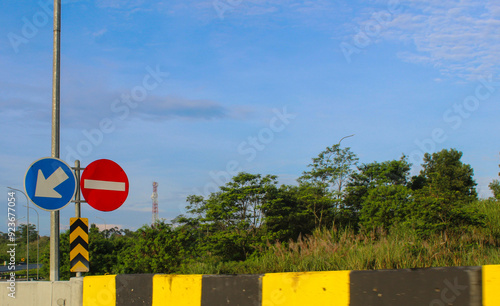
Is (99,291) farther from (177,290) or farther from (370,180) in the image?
(370,180)

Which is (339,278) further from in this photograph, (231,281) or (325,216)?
(325,216)

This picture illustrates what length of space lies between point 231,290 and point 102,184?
340 cm

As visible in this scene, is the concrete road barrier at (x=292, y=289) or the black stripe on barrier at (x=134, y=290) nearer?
the concrete road barrier at (x=292, y=289)

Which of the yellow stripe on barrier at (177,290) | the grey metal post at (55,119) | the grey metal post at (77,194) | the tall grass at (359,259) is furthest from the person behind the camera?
the grey metal post at (77,194)

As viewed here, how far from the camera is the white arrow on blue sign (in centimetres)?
651

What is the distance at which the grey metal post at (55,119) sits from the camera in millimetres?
7117

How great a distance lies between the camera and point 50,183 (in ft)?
21.9

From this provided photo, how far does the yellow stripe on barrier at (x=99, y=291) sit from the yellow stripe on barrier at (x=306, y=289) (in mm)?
2275

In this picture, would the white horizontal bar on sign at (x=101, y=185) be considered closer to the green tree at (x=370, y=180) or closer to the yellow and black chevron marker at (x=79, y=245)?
the yellow and black chevron marker at (x=79, y=245)

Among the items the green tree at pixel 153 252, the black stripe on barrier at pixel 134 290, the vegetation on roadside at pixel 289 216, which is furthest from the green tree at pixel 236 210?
the black stripe on barrier at pixel 134 290

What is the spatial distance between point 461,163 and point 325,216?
27.9 m

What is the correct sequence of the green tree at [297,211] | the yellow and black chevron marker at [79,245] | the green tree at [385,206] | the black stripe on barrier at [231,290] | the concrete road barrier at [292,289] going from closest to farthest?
1. the concrete road barrier at [292,289]
2. the black stripe on barrier at [231,290]
3. the yellow and black chevron marker at [79,245]
4. the green tree at [385,206]
5. the green tree at [297,211]

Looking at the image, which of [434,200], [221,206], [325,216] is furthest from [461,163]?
[434,200]

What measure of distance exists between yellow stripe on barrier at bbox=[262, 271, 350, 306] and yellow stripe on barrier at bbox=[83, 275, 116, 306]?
2.27 metres
